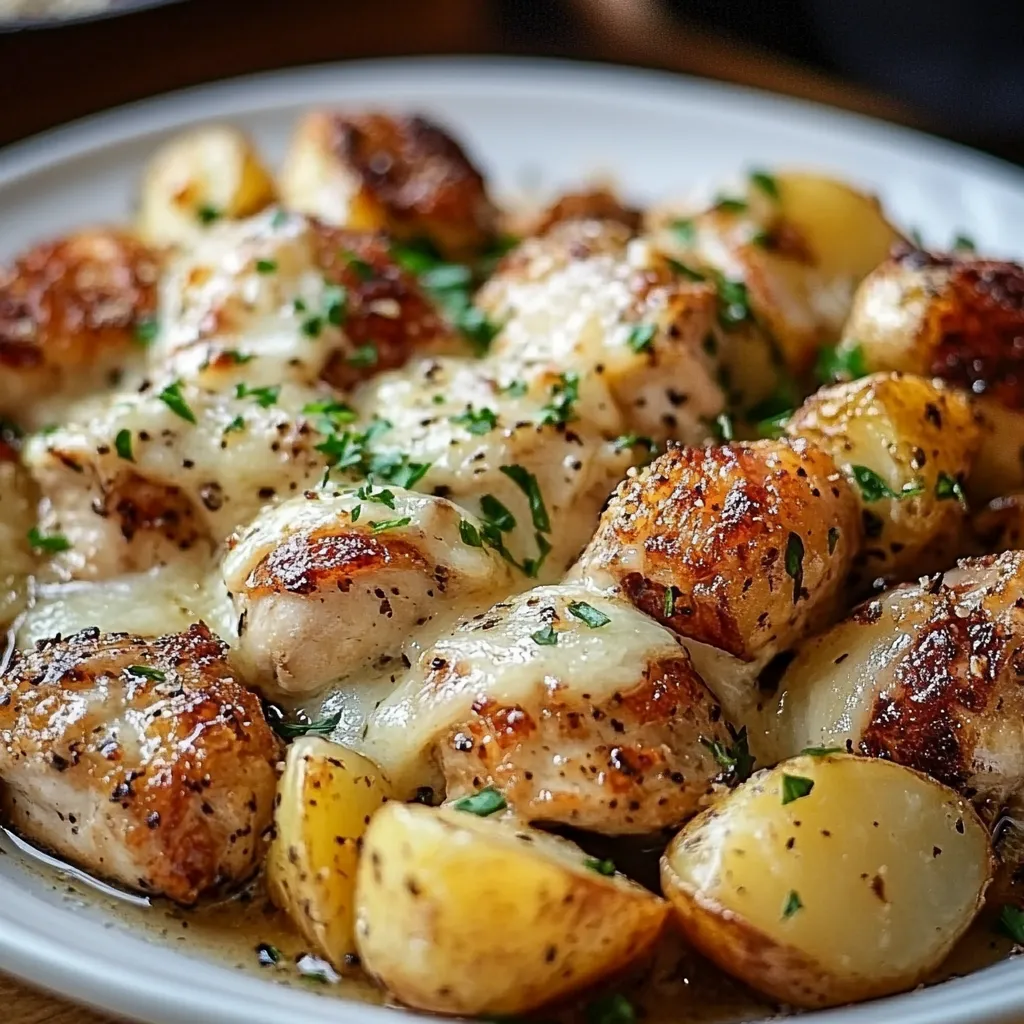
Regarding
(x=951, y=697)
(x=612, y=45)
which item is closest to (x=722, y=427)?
(x=951, y=697)

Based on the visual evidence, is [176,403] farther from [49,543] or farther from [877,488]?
[877,488]

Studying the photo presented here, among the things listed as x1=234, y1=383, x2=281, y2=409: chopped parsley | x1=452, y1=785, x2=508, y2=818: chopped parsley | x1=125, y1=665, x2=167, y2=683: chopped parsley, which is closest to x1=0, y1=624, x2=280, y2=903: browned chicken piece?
x1=125, y1=665, x2=167, y2=683: chopped parsley

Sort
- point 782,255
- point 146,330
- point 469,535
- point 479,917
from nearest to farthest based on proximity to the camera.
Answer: point 479,917 → point 469,535 → point 146,330 → point 782,255

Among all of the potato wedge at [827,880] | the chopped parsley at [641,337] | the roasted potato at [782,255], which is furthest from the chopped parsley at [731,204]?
the potato wedge at [827,880]

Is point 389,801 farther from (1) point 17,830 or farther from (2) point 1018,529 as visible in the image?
(2) point 1018,529

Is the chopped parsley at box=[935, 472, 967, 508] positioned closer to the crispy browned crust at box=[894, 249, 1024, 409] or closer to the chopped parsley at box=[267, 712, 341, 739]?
the crispy browned crust at box=[894, 249, 1024, 409]
